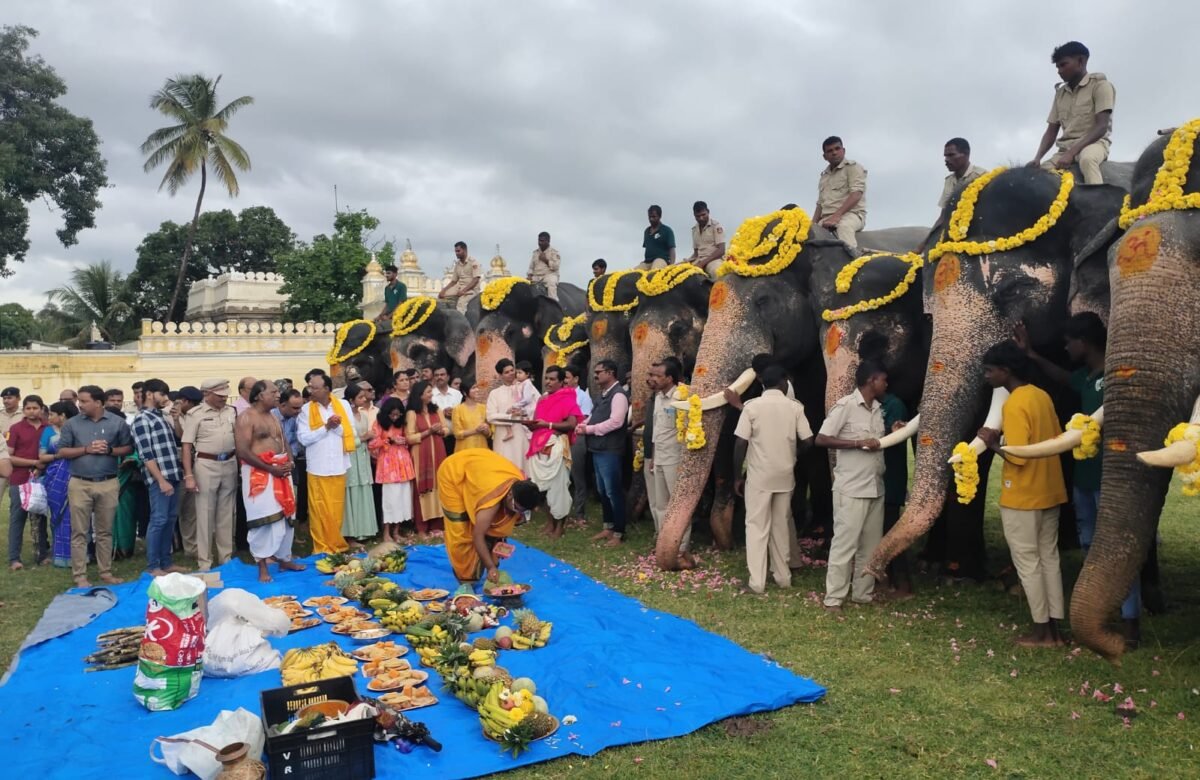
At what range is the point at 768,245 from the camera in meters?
8.05

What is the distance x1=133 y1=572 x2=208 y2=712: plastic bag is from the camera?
4.84 m

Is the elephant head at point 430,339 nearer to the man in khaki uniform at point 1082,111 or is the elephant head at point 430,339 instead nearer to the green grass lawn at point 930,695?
the green grass lawn at point 930,695

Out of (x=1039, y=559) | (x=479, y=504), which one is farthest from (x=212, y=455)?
(x=1039, y=559)

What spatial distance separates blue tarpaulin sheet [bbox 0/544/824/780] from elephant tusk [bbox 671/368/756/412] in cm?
190

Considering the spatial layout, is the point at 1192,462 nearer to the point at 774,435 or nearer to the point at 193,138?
the point at 774,435

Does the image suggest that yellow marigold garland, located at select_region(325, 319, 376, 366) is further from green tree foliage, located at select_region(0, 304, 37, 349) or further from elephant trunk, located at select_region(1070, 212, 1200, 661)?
green tree foliage, located at select_region(0, 304, 37, 349)

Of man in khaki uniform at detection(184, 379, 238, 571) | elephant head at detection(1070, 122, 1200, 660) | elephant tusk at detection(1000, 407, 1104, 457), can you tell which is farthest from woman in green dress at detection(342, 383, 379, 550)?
elephant head at detection(1070, 122, 1200, 660)

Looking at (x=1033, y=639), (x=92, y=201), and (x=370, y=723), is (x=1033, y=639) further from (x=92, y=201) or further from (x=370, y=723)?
(x=92, y=201)

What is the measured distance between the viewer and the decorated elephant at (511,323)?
41.0 feet

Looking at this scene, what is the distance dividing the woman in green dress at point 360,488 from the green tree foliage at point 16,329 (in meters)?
44.0

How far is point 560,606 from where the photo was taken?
6.73 m

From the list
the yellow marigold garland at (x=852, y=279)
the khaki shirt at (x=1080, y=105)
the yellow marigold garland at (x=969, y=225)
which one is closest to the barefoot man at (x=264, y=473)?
the yellow marigold garland at (x=852, y=279)

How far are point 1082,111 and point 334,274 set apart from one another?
29.5m

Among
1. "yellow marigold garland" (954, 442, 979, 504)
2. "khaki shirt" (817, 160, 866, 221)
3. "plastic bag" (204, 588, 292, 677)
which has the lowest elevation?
"plastic bag" (204, 588, 292, 677)
